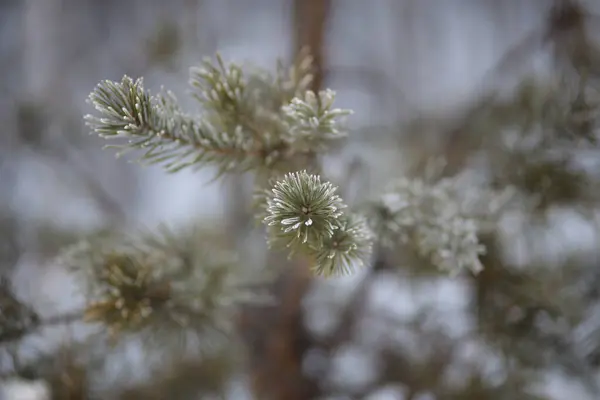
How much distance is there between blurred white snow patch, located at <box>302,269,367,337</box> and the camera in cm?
44

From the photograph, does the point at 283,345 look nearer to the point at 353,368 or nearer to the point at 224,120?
the point at 353,368

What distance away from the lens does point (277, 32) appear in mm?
632

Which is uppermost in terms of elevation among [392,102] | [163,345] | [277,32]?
[277,32]

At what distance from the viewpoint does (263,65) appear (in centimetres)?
32

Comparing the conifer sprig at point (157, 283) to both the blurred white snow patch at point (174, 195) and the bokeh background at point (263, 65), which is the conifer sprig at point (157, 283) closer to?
the bokeh background at point (263, 65)

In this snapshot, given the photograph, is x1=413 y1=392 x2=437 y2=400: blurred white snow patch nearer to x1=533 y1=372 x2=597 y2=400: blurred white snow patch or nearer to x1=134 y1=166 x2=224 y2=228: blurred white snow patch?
x1=533 y1=372 x2=597 y2=400: blurred white snow patch

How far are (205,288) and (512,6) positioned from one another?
Answer: 18.3 inches

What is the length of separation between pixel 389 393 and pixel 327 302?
0.08m

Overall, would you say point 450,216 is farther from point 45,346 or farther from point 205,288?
point 45,346

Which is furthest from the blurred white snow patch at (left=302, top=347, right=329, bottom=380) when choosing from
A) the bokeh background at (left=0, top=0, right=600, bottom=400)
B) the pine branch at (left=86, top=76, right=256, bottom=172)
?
the pine branch at (left=86, top=76, right=256, bottom=172)

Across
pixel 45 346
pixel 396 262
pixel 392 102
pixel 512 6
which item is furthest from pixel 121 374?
pixel 512 6

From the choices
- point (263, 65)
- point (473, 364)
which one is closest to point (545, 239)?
point (473, 364)

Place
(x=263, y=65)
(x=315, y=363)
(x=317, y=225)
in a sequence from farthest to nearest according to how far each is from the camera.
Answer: (x=315, y=363) < (x=263, y=65) < (x=317, y=225)

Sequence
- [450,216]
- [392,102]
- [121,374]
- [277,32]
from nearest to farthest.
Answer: [450,216] → [121,374] → [392,102] → [277,32]
